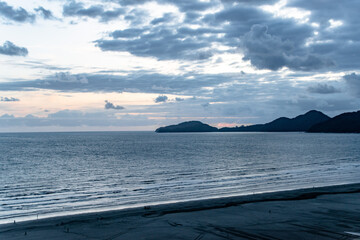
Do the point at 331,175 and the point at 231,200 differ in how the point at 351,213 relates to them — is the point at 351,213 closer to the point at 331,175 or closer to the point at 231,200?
the point at 231,200

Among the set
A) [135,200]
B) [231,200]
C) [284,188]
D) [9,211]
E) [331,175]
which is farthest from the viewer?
[331,175]

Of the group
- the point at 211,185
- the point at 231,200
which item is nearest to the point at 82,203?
the point at 231,200

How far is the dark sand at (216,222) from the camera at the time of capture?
74.3 ft

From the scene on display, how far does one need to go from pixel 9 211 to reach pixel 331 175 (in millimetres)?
51664

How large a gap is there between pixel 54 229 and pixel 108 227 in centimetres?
404

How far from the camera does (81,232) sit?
77.6 ft

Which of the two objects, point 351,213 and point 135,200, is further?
point 135,200

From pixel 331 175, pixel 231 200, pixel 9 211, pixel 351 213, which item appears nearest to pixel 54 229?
pixel 9 211

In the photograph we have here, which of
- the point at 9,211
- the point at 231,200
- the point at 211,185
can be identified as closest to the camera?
the point at 9,211

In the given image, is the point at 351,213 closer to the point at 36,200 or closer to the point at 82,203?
the point at 82,203

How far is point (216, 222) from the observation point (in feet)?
85.5

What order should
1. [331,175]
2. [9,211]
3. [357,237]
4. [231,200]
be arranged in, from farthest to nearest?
1. [331,175]
2. [231,200]
3. [9,211]
4. [357,237]

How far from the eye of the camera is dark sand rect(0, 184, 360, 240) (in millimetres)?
22656

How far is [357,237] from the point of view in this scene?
21031 millimetres
